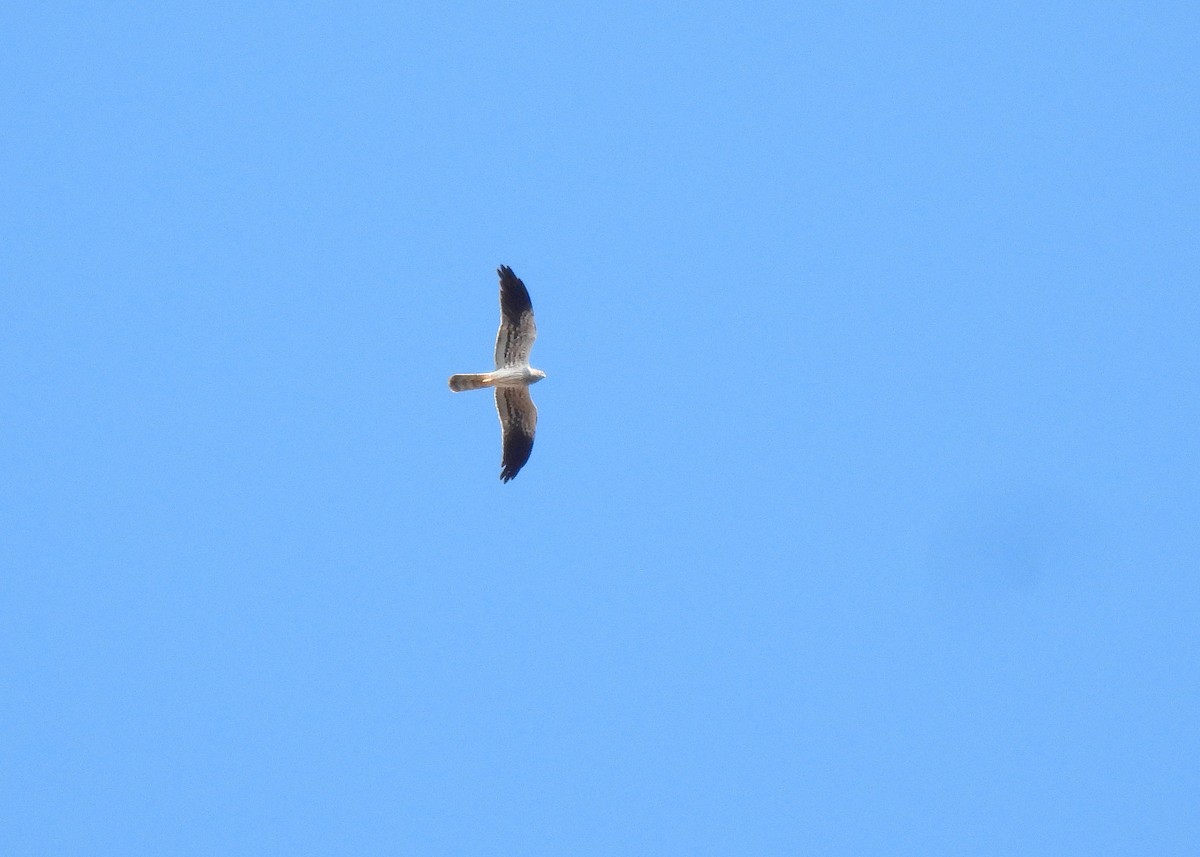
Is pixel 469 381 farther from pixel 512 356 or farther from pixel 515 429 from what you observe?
pixel 515 429

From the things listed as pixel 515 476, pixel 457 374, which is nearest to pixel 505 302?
pixel 457 374

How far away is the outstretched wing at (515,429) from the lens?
23.5 m

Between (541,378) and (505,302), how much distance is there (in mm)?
1409

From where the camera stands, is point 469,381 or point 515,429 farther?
point 515,429

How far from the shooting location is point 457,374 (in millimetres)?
22469

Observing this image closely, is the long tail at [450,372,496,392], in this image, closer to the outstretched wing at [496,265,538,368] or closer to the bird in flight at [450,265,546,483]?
the bird in flight at [450,265,546,483]

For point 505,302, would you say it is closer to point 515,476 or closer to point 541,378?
point 541,378

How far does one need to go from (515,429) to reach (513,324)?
201 centimetres

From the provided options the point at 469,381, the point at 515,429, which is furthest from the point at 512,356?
the point at 515,429

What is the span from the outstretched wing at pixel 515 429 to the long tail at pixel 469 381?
96cm

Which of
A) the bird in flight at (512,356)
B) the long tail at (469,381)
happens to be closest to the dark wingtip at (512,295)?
the bird in flight at (512,356)

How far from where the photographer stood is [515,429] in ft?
77.7

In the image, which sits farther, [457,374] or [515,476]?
[515,476]

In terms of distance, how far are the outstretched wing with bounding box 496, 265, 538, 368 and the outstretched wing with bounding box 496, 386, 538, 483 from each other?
0.93 metres
